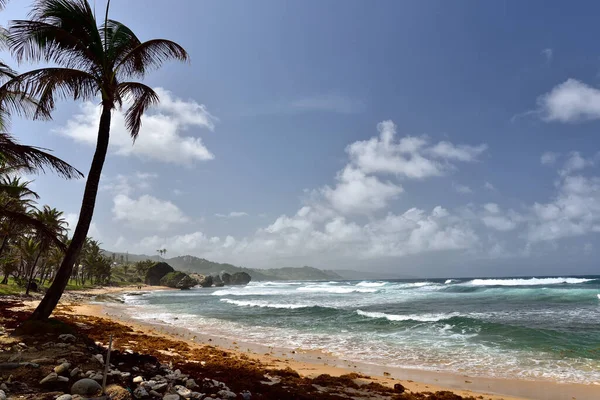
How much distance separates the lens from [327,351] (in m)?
14.0

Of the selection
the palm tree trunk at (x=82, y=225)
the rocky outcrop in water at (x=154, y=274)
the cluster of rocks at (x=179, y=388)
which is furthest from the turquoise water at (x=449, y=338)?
the rocky outcrop in water at (x=154, y=274)

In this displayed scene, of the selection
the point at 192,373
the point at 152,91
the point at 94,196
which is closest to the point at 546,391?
the point at 192,373

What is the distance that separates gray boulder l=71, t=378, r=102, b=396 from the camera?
5.07 m

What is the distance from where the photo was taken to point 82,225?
951cm

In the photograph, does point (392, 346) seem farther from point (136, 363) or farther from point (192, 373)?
point (136, 363)

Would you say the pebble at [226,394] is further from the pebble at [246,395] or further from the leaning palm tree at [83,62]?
the leaning palm tree at [83,62]

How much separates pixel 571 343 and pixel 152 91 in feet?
63.8

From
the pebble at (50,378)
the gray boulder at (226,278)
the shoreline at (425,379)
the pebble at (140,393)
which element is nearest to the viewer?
the pebble at (50,378)

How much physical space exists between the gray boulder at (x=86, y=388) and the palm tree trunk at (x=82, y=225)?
4925 millimetres

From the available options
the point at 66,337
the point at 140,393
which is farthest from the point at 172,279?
the point at 140,393

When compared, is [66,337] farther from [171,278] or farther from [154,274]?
[154,274]

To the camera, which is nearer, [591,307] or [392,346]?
[392,346]

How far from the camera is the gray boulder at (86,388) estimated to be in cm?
507

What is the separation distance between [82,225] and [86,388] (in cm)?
565
